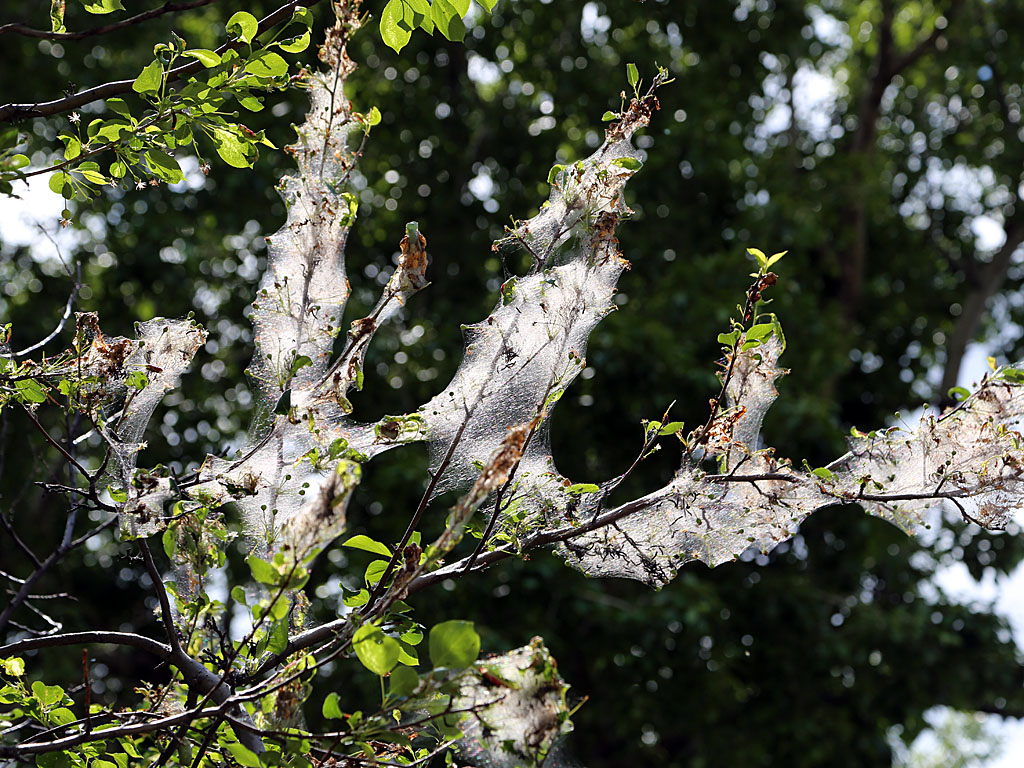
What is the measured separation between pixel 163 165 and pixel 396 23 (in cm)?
60

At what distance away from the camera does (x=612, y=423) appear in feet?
24.5

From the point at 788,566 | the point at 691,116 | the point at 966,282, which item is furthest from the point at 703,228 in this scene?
the point at 966,282

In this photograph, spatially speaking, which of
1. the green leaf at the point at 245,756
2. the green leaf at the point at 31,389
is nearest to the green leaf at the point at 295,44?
the green leaf at the point at 31,389

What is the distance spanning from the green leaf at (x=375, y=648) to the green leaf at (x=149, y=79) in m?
1.17

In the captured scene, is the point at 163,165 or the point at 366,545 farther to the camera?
the point at 163,165

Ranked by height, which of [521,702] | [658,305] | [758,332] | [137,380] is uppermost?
[658,305]

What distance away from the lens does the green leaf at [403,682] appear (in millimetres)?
1342

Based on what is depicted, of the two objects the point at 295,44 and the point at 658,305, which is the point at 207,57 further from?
the point at 658,305

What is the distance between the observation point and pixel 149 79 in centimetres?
187

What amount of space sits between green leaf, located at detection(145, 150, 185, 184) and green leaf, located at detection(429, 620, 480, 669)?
1.29m

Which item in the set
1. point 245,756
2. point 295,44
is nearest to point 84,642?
point 245,756

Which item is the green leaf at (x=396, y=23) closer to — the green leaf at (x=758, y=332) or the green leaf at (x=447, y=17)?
the green leaf at (x=447, y=17)

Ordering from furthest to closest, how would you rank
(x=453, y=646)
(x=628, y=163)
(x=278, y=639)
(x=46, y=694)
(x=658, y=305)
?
(x=658, y=305) → (x=46, y=694) → (x=628, y=163) → (x=278, y=639) → (x=453, y=646)

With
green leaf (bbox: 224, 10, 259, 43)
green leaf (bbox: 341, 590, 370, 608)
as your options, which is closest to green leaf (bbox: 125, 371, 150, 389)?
green leaf (bbox: 341, 590, 370, 608)
